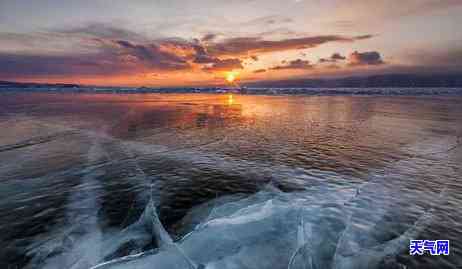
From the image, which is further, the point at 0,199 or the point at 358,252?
the point at 0,199

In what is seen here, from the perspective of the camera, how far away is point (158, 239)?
951cm

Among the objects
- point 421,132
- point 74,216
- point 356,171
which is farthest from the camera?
point 421,132

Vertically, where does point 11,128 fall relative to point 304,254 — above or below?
above

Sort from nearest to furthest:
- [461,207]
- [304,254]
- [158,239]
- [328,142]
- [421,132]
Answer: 1. [304,254]
2. [158,239]
3. [461,207]
4. [328,142]
5. [421,132]

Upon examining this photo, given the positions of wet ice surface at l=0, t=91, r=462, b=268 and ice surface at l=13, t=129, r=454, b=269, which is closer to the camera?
ice surface at l=13, t=129, r=454, b=269

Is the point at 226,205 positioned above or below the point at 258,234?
above

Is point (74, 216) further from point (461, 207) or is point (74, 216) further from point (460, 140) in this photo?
point (460, 140)

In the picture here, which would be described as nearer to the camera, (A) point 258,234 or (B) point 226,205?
(A) point 258,234

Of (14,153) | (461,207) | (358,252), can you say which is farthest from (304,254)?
(14,153)

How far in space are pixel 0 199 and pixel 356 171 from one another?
19.2 metres

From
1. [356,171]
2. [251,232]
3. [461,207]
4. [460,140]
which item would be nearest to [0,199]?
[251,232]

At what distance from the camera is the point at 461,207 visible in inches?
471

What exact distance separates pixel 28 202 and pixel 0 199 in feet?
4.88

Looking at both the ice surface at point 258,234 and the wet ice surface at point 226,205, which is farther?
the wet ice surface at point 226,205
